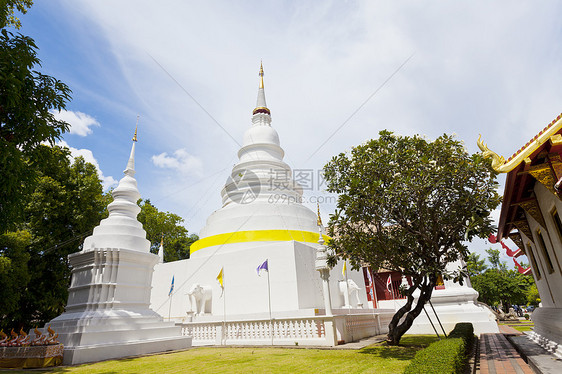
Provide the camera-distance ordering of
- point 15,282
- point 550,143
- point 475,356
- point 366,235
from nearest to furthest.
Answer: point 550,143
point 475,356
point 366,235
point 15,282

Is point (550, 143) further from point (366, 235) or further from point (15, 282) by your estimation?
point (15, 282)

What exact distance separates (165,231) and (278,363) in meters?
29.7

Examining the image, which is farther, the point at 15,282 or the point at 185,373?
the point at 15,282

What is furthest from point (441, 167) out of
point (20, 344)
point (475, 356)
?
point (20, 344)

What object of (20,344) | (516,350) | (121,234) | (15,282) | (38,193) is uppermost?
(38,193)

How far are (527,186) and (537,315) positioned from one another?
4.99 metres

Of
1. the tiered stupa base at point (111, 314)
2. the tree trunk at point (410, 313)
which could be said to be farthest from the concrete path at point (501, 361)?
the tiered stupa base at point (111, 314)

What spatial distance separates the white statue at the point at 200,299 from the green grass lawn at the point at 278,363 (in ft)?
18.2

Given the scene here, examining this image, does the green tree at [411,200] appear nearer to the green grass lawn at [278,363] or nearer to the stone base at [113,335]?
the green grass lawn at [278,363]

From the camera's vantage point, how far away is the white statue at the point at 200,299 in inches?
629

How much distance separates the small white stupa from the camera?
1026cm

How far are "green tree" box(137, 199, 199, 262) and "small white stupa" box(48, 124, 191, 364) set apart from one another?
63.5 ft

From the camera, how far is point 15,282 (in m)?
14.4

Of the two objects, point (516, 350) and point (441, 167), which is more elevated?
point (441, 167)
